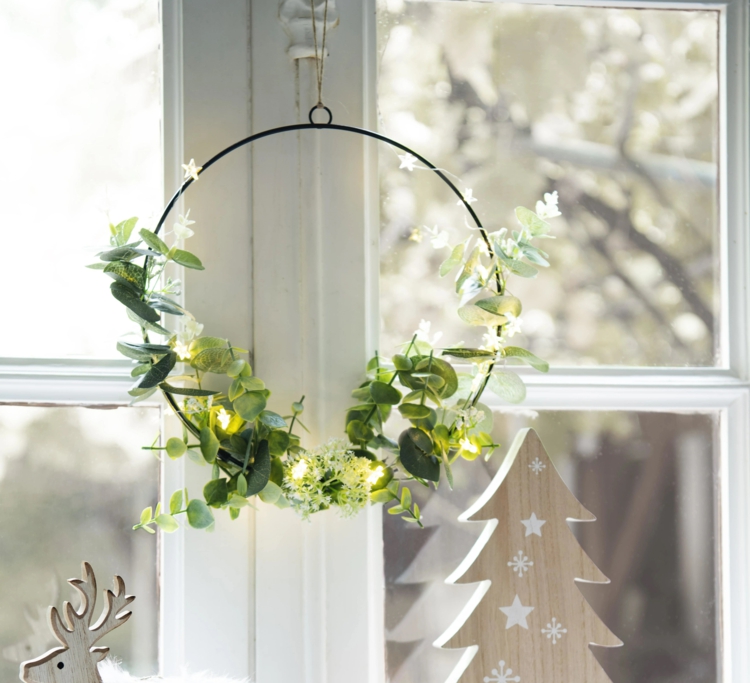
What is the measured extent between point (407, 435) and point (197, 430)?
0.26 metres

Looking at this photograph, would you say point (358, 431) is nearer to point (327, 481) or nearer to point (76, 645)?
point (327, 481)

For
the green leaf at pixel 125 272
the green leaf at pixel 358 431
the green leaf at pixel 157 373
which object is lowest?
the green leaf at pixel 358 431

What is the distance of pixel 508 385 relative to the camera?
0.84m

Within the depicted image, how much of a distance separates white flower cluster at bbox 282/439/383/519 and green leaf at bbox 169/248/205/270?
270mm

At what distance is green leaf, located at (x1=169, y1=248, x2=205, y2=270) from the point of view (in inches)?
30.9

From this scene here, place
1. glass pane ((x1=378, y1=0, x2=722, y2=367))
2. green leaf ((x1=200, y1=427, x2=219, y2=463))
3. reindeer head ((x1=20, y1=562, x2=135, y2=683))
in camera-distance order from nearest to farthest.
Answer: reindeer head ((x1=20, y1=562, x2=135, y2=683))
green leaf ((x1=200, y1=427, x2=219, y2=463))
glass pane ((x1=378, y1=0, x2=722, y2=367))

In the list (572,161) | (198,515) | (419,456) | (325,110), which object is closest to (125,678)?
(198,515)

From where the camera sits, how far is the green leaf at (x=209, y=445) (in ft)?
2.53

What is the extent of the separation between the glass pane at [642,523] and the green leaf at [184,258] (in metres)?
0.49

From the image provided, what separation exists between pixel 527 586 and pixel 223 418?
18.9 inches

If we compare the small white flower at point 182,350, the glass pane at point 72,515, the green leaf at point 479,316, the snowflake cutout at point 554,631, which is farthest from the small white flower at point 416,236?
the snowflake cutout at point 554,631

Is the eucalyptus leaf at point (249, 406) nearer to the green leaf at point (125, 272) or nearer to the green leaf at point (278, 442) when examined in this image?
the green leaf at point (278, 442)

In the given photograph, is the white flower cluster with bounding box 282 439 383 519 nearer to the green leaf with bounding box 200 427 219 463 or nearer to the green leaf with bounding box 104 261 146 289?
the green leaf with bounding box 200 427 219 463

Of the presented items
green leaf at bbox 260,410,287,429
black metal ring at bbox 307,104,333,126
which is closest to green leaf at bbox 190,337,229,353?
green leaf at bbox 260,410,287,429
